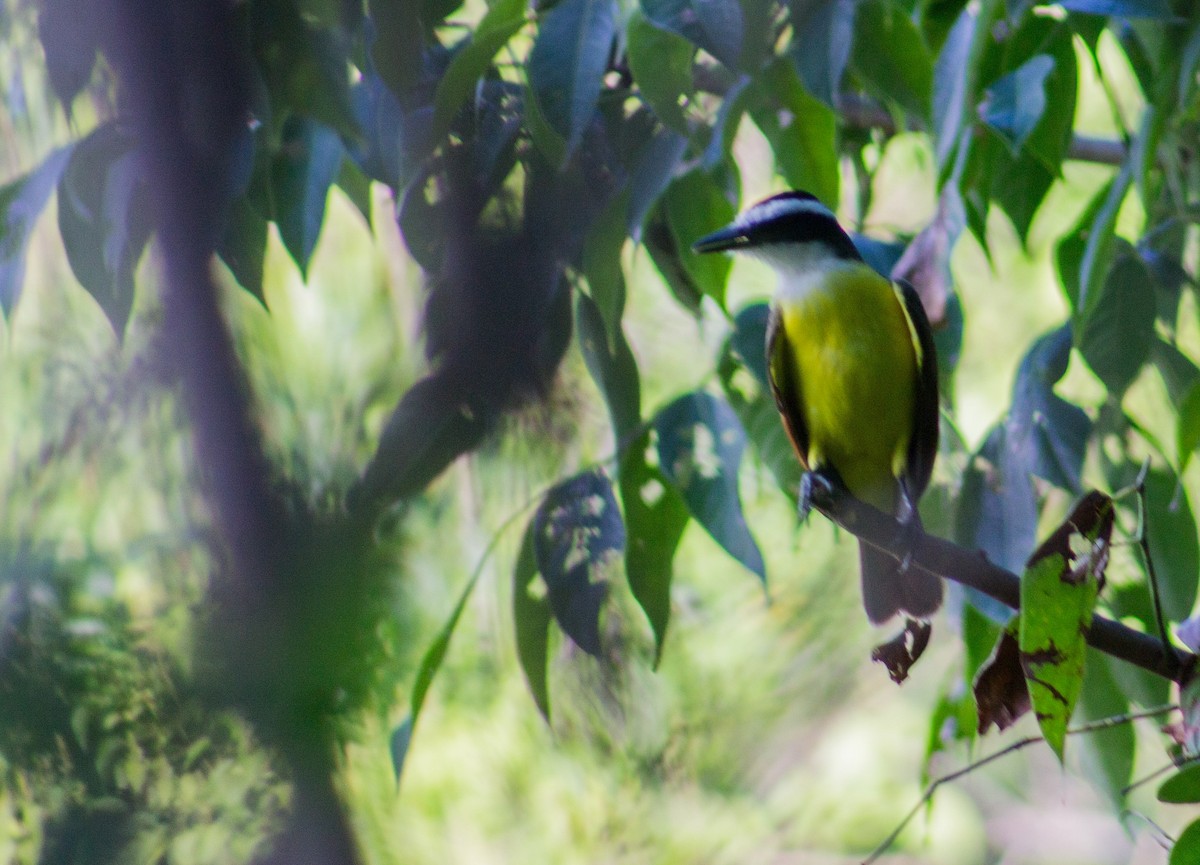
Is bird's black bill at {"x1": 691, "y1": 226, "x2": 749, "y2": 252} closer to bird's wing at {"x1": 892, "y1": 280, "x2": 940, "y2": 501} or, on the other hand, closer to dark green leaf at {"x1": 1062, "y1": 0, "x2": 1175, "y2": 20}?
bird's wing at {"x1": 892, "y1": 280, "x2": 940, "y2": 501}

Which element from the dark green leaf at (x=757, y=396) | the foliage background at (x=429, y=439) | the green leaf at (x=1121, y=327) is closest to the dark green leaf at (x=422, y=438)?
the foliage background at (x=429, y=439)

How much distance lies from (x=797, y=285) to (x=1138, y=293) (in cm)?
36

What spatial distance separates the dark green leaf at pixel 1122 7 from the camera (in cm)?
97

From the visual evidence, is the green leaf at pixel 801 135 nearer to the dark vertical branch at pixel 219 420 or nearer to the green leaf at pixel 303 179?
the green leaf at pixel 303 179

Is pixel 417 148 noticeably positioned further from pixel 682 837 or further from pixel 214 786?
pixel 682 837

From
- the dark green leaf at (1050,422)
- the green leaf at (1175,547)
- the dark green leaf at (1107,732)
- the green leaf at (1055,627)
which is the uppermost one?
the green leaf at (1055,627)

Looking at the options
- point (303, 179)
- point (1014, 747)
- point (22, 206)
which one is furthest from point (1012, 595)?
point (22, 206)

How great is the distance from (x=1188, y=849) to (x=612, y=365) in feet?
2.12

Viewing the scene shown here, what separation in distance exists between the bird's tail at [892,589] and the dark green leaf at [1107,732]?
1.01 feet

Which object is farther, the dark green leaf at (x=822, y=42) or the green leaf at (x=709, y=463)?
the green leaf at (x=709, y=463)

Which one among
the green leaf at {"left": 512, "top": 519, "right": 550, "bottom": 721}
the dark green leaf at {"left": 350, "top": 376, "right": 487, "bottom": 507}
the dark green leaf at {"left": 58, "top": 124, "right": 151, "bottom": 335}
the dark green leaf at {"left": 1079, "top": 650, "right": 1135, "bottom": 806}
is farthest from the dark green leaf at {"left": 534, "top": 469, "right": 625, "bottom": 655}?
the dark green leaf at {"left": 1079, "top": 650, "right": 1135, "bottom": 806}

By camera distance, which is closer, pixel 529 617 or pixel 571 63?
pixel 571 63

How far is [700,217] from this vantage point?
1185mm

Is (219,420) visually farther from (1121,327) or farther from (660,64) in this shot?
(1121,327)
